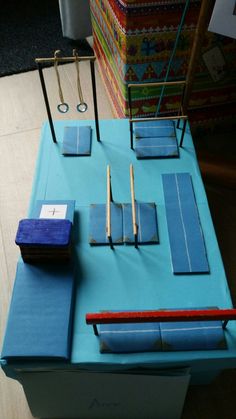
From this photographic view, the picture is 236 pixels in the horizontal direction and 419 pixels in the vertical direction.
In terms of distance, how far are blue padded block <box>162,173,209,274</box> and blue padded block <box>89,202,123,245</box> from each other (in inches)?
6.2

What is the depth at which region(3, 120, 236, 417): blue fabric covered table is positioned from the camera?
96 centimetres

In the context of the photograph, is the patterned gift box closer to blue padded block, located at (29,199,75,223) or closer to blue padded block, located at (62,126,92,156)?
blue padded block, located at (62,126,92,156)

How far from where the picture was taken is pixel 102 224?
1.23 m

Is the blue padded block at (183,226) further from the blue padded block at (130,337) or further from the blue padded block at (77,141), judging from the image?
the blue padded block at (77,141)

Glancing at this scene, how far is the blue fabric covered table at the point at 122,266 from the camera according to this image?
96 cm

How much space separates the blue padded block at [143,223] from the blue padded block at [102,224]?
0.02m

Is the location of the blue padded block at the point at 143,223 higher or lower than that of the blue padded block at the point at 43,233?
higher

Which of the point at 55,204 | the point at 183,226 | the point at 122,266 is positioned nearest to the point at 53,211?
the point at 55,204

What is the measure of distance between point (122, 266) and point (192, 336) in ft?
0.91

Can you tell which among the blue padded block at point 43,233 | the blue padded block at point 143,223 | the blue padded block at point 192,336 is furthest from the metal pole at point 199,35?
the blue padded block at point 192,336

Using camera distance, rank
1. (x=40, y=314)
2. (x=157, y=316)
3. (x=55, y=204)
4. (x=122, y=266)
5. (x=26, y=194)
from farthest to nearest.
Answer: (x=26, y=194), (x=55, y=204), (x=122, y=266), (x=40, y=314), (x=157, y=316)

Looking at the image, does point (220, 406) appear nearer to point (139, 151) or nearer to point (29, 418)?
point (29, 418)

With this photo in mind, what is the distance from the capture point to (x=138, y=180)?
1.36 m

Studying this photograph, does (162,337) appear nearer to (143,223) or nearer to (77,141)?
(143,223)
